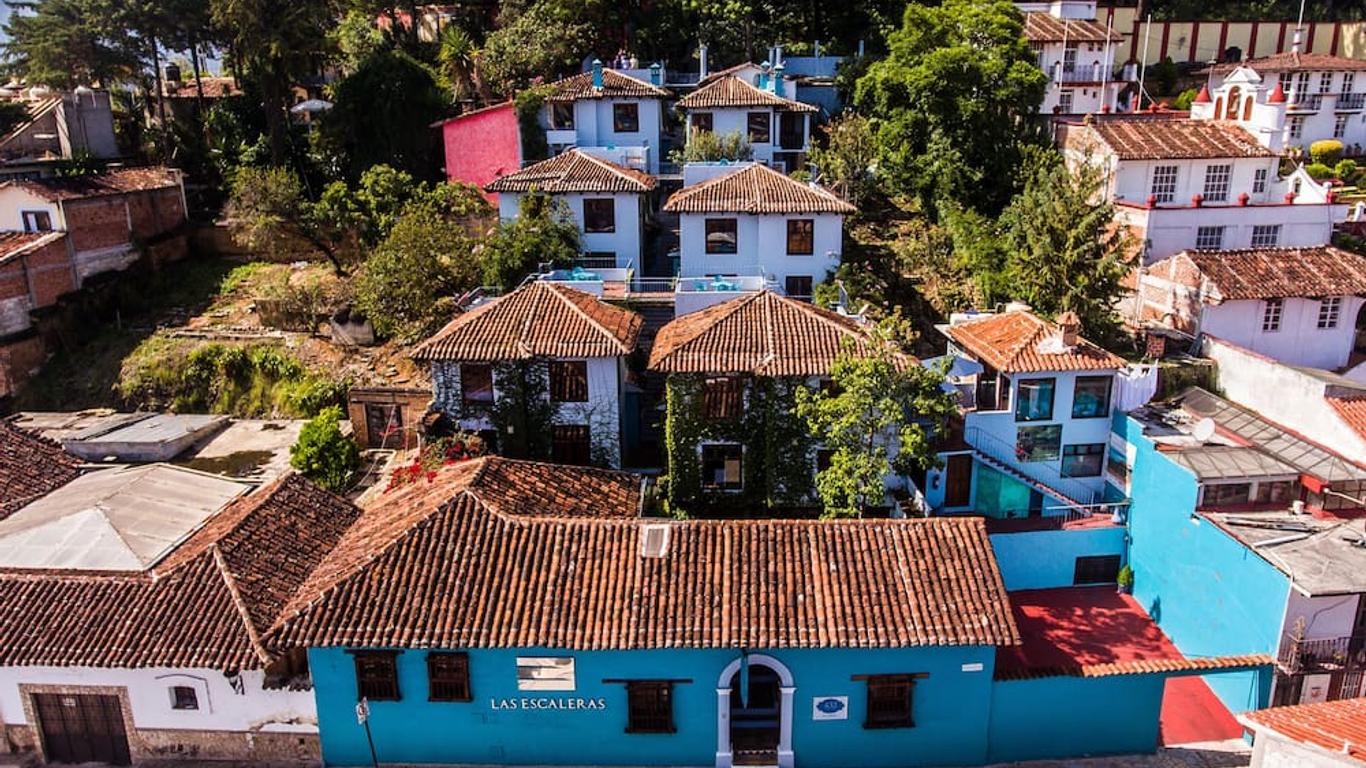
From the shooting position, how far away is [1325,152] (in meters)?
53.5

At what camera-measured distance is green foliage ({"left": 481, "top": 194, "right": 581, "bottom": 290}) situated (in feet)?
123

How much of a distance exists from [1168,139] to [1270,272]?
8.23 m

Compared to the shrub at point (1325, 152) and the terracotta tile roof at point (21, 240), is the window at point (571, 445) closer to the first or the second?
the terracotta tile roof at point (21, 240)

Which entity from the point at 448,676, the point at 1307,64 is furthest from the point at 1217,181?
the point at 448,676

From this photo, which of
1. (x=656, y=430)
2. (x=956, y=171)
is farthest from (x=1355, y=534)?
(x=956, y=171)

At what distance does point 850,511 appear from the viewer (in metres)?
27.5

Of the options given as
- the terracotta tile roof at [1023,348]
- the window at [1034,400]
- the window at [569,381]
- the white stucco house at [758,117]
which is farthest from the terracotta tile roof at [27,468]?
the white stucco house at [758,117]

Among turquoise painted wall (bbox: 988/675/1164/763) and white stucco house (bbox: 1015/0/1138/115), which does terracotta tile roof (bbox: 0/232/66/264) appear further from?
white stucco house (bbox: 1015/0/1138/115)

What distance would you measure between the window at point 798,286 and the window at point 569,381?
11076 mm

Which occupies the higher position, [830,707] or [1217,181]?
[1217,181]

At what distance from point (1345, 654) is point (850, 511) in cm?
1198

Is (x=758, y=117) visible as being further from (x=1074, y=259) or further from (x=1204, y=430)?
(x=1204, y=430)

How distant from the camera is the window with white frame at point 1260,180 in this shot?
4079 centimetres

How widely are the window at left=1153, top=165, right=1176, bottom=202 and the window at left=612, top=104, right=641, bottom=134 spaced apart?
2295 cm
